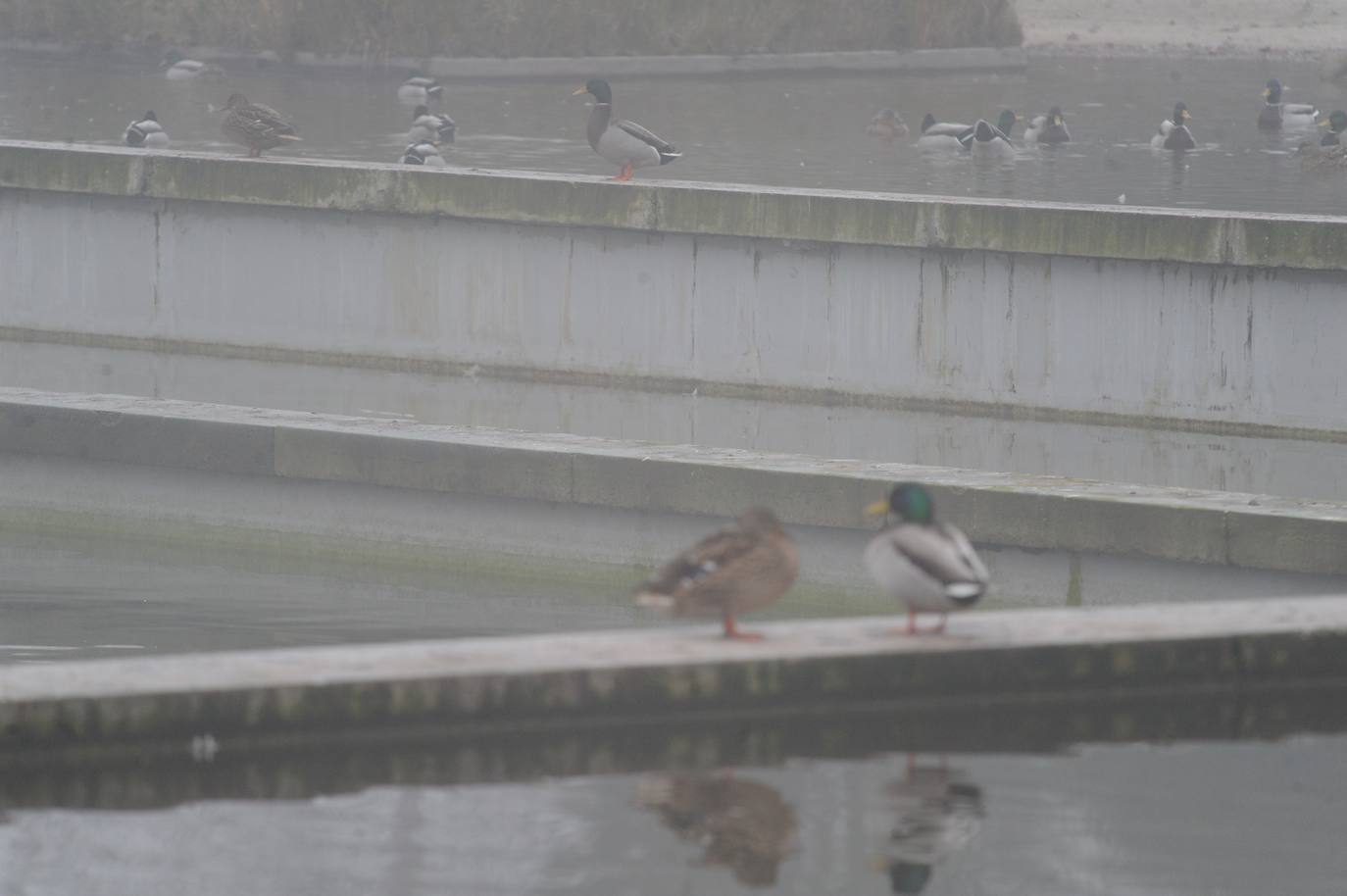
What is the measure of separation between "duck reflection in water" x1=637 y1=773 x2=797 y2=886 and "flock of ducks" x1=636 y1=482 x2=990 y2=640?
2.08 feet

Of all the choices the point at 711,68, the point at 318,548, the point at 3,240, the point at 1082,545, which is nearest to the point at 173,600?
the point at 318,548

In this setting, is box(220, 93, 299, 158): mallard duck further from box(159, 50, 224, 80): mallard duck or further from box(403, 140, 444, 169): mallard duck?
box(159, 50, 224, 80): mallard duck

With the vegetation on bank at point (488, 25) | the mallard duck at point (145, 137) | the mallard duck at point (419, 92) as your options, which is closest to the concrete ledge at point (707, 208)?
the mallard duck at point (145, 137)

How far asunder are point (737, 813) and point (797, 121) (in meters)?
29.2

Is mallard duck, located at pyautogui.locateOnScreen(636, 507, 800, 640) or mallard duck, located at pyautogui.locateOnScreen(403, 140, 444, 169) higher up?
mallard duck, located at pyautogui.locateOnScreen(403, 140, 444, 169)

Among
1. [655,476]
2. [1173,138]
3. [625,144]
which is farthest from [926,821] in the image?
[1173,138]

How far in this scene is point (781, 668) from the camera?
276 inches

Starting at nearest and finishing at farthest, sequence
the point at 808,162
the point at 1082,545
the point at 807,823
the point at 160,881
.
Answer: the point at 160,881, the point at 807,823, the point at 1082,545, the point at 808,162

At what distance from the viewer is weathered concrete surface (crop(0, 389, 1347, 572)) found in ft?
34.9

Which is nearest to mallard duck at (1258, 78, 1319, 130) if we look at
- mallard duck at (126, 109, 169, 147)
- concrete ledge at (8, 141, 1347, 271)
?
mallard duck at (126, 109, 169, 147)

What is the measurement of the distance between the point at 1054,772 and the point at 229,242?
11399 millimetres

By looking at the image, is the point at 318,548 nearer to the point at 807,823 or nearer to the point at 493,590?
the point at 493,590

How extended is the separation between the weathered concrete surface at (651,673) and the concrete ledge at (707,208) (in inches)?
265

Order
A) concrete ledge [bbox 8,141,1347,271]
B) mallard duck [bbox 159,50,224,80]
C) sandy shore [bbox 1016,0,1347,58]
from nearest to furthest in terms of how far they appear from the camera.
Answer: concrete ledge [bbox 8,141,1347,271], mallard duck [bbox 159,50,224,80], sandy shore [bbox 1016,0,1347,58]
